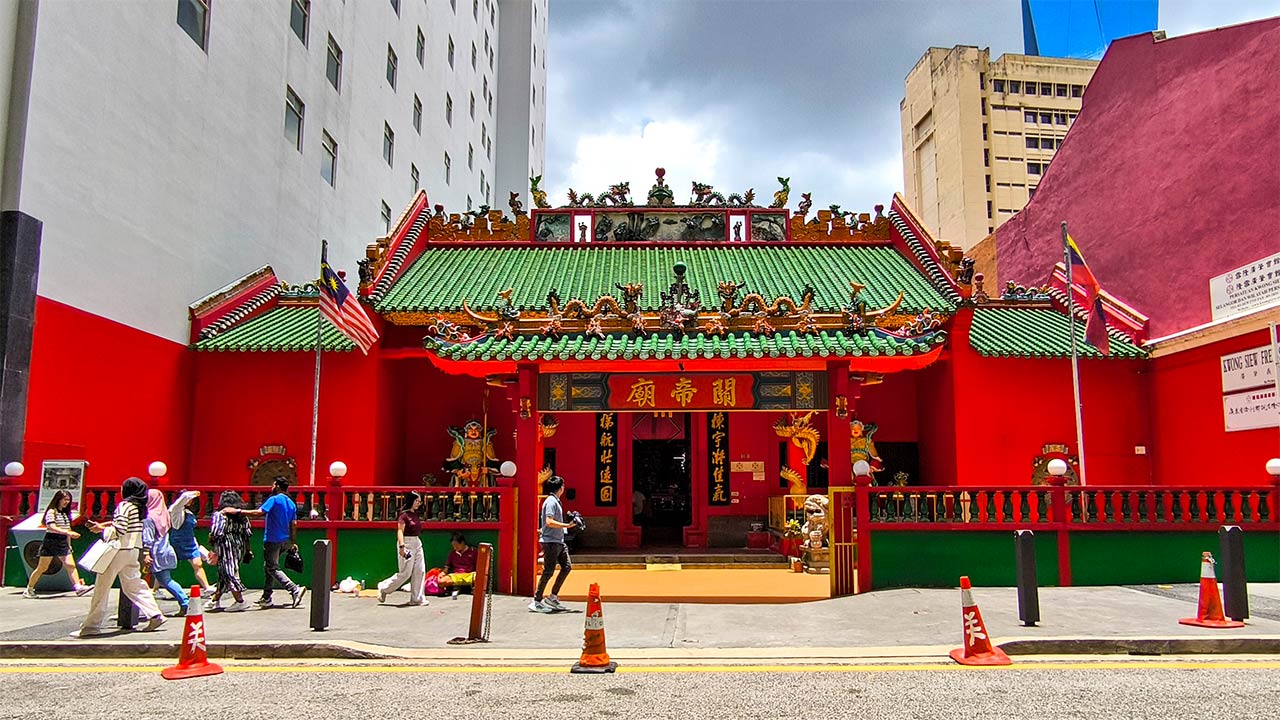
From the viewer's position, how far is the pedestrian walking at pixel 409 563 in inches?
464

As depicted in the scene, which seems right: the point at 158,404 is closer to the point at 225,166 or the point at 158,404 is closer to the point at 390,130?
the point at 225,166

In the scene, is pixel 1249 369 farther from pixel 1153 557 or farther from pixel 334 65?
pixel 334 65

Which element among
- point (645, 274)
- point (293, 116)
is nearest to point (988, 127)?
point (645, 274)

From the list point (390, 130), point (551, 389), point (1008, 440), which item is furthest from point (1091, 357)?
point (390, 130)

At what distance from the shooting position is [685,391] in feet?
43.7

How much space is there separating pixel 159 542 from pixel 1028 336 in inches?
625

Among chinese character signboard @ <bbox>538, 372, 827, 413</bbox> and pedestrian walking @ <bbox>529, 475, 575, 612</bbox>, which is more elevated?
chinese character signboard @ <bbox>538, 372, 827, 413</bbox>

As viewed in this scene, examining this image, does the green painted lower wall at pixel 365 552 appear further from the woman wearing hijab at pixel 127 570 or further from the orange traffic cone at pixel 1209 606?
the orange traffic cone at pixel 1209 606

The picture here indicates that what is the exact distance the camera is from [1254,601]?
10.9m

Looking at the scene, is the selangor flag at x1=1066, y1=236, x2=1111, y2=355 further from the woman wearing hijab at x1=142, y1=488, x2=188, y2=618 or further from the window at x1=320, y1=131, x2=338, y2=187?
the window at x1=320, y1=131, x2=338, y2=187

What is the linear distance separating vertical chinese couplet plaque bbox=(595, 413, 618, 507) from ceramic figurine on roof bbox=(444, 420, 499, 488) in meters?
2.31

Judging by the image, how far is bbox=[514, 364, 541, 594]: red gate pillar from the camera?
12.9 metres

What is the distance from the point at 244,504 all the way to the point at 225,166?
29.6 ft

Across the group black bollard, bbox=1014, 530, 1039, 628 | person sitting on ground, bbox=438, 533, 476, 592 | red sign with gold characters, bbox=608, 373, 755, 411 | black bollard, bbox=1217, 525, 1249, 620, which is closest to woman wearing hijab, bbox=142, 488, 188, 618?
person sitting on ground, bbox=438, 533, 476, 592
